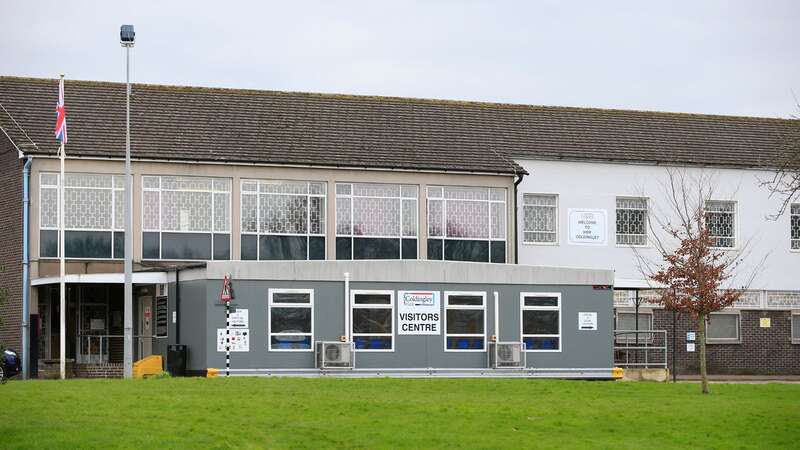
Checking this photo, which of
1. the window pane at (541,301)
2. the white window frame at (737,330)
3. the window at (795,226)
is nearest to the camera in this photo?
the window pane at (541,301)

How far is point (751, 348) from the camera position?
48.3 m

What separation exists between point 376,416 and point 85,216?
20.3 m

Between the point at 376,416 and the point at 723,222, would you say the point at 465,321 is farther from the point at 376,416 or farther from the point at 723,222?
the point at 723,222

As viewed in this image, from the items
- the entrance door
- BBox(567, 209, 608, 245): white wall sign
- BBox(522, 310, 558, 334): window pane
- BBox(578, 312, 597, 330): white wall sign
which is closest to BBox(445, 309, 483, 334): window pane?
BBox(522, 310, 558, 334): window pane

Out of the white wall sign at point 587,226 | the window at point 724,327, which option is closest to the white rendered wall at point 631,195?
the white wall sign at point 587,226

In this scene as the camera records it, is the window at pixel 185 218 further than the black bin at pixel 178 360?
Yes

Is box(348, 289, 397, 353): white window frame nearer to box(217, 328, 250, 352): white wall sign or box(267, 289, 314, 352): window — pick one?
box(267, 289, 314, 352): window

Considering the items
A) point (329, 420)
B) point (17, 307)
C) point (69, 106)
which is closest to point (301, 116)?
point (69, 106)

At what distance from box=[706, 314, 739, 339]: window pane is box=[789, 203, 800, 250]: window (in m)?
3.72

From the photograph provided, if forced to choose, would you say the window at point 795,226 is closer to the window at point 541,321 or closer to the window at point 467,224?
the window at point 467,224

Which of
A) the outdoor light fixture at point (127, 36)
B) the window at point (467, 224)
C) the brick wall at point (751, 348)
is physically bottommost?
the brick wall at point (751, 348)

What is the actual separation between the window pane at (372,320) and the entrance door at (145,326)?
639 centimetres

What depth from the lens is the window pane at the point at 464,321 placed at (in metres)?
37.0

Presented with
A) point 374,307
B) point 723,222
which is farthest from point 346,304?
point 723,222
